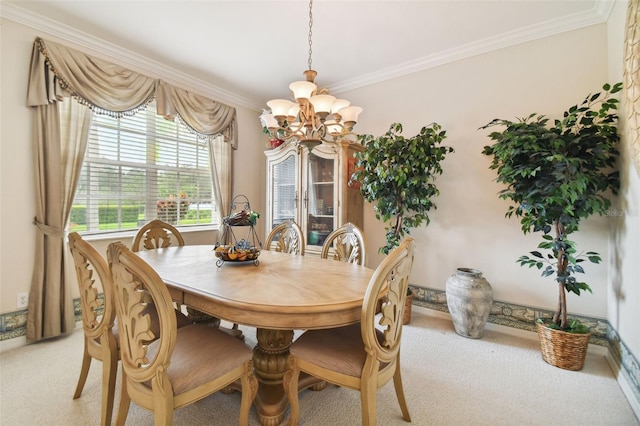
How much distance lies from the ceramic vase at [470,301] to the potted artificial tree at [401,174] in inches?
17.4

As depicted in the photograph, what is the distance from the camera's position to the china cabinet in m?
3.12

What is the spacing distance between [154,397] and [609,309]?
305cm

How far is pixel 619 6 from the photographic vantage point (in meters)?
1.93

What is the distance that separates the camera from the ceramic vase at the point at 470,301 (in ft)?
7.88

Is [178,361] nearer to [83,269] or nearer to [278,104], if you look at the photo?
[83,269]

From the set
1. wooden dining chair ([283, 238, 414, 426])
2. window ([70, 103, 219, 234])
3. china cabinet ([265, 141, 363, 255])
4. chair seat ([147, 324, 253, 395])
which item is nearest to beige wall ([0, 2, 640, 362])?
window ([70, 103, 219, 234])

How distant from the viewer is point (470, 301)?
2.41 meters

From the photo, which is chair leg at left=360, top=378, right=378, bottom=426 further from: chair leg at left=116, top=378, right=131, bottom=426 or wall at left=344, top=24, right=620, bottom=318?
wall at left=344, top=24, right=620, bottom=318

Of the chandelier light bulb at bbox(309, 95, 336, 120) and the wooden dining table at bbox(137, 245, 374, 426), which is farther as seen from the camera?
the chandelier light bulb at bbox(309, 95, 336, 120)

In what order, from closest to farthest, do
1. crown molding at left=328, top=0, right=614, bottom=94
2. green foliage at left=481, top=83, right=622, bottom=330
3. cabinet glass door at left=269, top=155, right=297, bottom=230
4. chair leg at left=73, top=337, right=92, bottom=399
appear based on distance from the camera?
1. chair leg at left=73, top=337, right=92, bottom=399
2. green foliage at left=481, top=83, right=622, bottom=330
3. crown molding at left=328, top=0, right=614, bottom=94
4. cabinet glass door at left=269, top=155, right=297, bottom=230

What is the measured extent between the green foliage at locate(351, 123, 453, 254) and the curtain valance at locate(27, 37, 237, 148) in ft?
6.56

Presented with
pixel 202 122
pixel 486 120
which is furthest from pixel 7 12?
pixel 486 120

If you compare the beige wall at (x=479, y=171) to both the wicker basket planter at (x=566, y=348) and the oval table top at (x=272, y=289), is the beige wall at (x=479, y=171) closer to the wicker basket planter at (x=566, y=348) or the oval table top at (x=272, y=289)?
the wicker basket planter at (x=566, y=348)

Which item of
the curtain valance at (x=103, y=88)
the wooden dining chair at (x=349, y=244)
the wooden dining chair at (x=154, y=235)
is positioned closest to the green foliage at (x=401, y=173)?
the wooden dining chair at (x=349, y=244)
